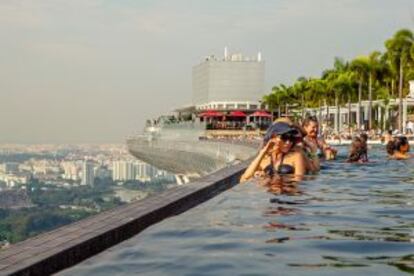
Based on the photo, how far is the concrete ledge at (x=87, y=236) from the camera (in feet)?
18.3

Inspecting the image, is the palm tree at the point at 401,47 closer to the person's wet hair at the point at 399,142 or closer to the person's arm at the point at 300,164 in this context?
the person's wet hair at the point at 399,142

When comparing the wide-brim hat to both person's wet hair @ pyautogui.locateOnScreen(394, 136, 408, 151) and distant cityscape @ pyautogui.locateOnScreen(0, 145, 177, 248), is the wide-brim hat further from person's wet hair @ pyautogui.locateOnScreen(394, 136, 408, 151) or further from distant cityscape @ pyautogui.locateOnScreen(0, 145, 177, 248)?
person's wet hair @ pyautogui.locateOnScreen(394, 136, 408, 151)

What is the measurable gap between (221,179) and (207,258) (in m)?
7.73

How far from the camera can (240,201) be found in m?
10.8

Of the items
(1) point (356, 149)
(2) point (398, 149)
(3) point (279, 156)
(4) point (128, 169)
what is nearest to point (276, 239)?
(3) point (279, 156)

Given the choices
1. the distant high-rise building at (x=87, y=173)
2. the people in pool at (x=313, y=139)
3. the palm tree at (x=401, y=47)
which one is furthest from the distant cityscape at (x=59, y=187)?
the palm tree at (x=401, y=47)

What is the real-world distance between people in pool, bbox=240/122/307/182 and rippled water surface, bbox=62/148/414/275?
53.8 inches

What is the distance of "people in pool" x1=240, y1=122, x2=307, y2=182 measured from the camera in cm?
1313

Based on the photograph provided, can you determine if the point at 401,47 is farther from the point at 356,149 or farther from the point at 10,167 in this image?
the point at 356,149

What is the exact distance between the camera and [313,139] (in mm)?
18609

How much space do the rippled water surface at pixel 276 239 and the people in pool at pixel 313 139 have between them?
4.62 meters

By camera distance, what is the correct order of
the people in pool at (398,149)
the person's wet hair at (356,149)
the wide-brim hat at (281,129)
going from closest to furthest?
the wide-brim hat at (281,129), the person's wet hair at (356,149), the people in pool at (398,149)

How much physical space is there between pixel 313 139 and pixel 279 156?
5.01 meters

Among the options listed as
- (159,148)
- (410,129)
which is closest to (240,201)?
(410,129)
